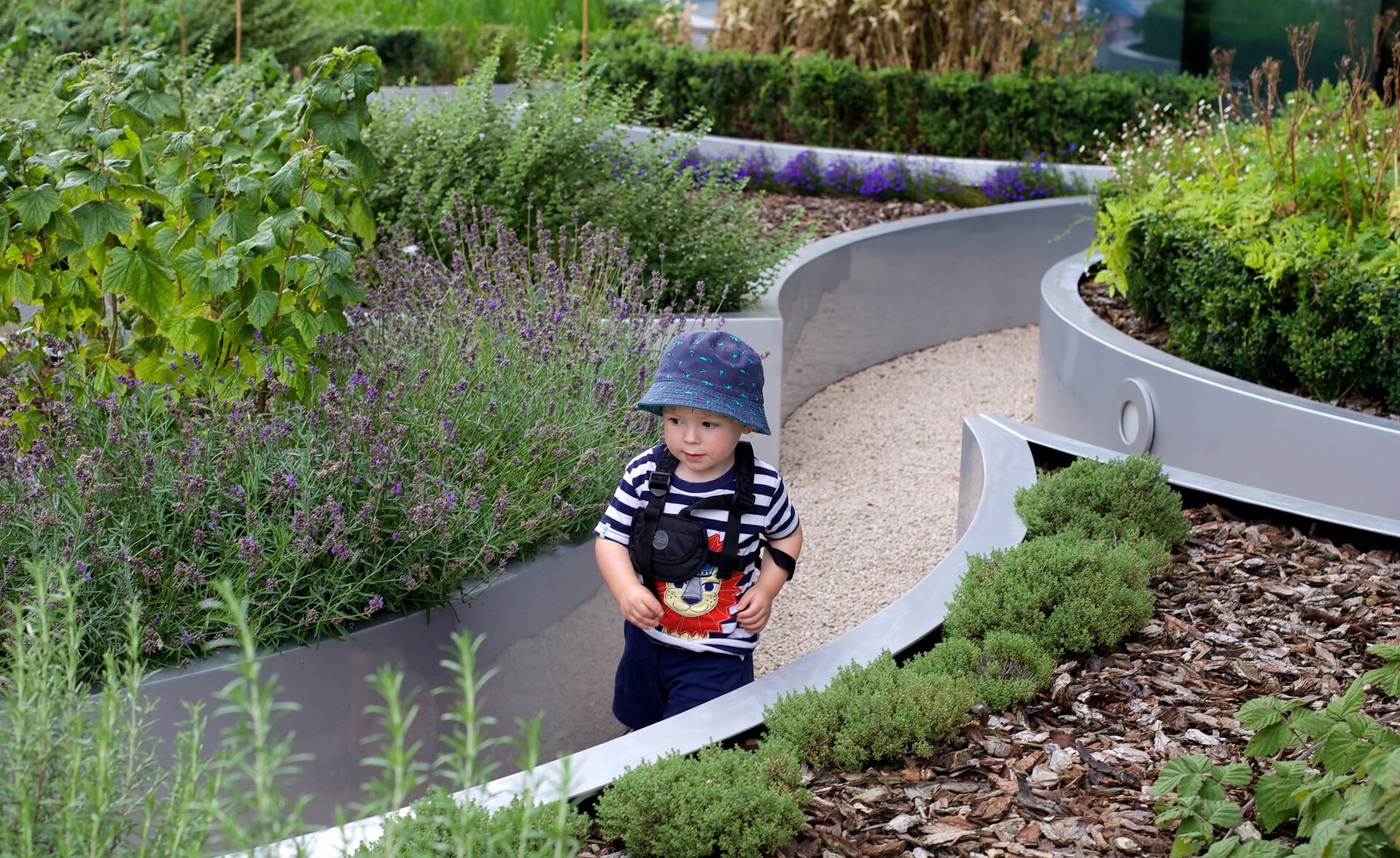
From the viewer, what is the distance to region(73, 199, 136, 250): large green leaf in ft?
10.6

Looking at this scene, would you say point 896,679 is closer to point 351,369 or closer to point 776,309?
point 351,369

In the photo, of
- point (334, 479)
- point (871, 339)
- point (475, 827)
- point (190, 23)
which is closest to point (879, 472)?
point (871, 339)

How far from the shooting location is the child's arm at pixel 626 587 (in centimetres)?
284

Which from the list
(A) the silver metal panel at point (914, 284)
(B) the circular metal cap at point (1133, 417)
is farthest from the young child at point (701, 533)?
(A) the silver metal panel at point (914, 284)

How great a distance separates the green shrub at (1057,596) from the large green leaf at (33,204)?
2.49m

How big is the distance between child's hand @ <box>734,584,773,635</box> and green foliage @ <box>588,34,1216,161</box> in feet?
22.5

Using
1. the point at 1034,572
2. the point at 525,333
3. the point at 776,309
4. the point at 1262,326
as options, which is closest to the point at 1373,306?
the point at 1262,326

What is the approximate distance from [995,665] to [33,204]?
264cm

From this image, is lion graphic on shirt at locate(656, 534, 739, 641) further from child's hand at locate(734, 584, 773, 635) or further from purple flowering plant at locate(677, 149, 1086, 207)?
purple flowering plant at locate(677, 149, 1086, 207)

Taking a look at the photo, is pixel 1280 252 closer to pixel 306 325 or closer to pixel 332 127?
pixel 332 127

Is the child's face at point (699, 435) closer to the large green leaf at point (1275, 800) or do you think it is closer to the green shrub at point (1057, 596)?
the green shrub at point (1057, 596)

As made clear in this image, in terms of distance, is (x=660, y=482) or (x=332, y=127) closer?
(x=660, y=482)

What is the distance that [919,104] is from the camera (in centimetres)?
963

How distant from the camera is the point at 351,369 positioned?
3.60m
